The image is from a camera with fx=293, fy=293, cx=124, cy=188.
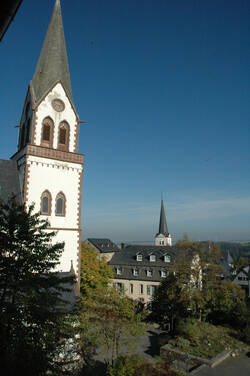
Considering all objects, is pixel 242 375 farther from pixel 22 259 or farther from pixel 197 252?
pixel 22 259

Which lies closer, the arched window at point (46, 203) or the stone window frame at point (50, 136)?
the arched window at point (46, 203)

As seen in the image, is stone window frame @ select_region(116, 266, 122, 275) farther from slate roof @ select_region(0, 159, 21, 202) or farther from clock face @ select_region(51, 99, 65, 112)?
clock face @ select_region(51, 99, 65, 112)

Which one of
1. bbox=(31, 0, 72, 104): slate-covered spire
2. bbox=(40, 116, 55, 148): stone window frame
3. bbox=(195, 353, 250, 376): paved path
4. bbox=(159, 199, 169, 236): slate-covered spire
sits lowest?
bbox=(195, 353, 250, 376): paved path

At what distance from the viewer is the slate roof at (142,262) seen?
46.3 meters

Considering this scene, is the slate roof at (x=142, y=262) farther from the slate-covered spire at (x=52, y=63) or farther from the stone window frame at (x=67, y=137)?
the slate-covered spire at (x=52, y=63)

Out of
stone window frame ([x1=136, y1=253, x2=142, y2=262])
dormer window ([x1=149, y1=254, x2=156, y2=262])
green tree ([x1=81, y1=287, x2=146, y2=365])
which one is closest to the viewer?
green tree ([x1=81, y1=287, x2=146, y2=365])

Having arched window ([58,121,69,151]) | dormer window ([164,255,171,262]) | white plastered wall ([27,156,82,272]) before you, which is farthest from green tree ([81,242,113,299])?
dormer window ([164,255,171,262])

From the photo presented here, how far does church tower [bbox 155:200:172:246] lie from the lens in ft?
293

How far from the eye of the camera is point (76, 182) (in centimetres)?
2419

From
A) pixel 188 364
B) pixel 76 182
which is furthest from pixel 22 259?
pixel 188 364

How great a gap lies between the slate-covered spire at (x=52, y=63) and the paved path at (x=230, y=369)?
2391cm

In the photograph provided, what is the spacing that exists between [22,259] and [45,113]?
1598 cm

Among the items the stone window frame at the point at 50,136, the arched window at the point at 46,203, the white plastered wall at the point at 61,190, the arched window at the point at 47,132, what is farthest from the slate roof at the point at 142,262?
the arched window at the point at 47,132

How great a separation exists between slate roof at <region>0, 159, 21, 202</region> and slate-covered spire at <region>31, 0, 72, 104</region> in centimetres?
556
